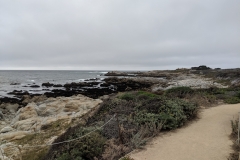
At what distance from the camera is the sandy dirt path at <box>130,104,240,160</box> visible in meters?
4.48

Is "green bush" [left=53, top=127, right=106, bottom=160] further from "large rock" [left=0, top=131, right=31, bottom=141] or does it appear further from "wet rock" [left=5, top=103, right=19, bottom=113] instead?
"wet rock" [left=5, top=103, right=19, bottom=113]

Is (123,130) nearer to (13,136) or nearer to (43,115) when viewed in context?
(13,136)

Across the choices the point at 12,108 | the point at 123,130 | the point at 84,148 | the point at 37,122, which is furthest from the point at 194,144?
the point at 12,108

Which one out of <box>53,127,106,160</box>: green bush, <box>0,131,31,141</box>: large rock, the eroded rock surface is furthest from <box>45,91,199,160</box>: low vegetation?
<box>0,131,31,141</box>: large rock

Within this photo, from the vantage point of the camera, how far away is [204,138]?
17.9 feet

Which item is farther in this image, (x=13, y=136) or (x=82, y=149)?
(x=13, y=136)

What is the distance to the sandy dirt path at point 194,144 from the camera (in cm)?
448

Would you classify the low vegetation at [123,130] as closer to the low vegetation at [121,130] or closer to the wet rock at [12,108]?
the low vegetation at [121,130]

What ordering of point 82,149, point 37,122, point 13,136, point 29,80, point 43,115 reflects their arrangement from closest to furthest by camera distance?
1. point 82,149
2. point 13,136
3. point 37,122
4. point 43,115
5. point 29,80

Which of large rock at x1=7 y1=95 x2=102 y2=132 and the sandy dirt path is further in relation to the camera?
large rock at x1=7 y1=95 x2=102 y2=132

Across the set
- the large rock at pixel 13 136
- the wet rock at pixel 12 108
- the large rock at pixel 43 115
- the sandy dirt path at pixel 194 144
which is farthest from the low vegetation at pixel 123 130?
the wet rock at pixel 12 108

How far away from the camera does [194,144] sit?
16.6 feet

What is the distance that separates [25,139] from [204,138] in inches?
270

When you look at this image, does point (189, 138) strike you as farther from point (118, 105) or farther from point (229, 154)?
point (118, 105)
